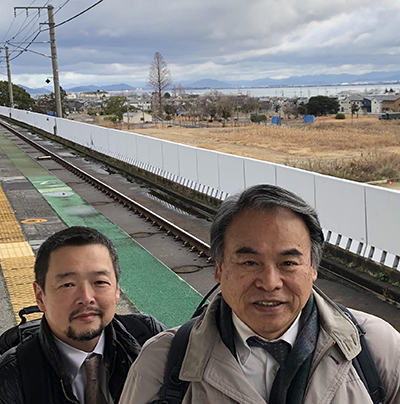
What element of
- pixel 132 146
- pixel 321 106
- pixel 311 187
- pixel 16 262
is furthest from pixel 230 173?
pixel 321 106

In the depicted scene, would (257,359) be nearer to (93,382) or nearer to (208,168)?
(93,382)

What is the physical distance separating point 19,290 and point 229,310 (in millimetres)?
7766

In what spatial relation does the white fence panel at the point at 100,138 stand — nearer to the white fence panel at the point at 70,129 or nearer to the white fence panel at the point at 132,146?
the white fence panel at the point at 70,129

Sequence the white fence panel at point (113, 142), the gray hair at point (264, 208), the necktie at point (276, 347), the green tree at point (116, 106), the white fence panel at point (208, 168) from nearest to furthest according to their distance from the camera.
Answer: the necktie at point (276, 347)
the gray hair at point (264, 208)
the white fence panel at point (208, 168)
the white fence panel at point (113, 142)
the green tree at point (116, 106)

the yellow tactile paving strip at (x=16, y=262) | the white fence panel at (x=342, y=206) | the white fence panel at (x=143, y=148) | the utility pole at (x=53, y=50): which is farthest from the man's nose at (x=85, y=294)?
the utility pole at (x=53, y=50)

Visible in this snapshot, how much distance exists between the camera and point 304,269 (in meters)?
2.19

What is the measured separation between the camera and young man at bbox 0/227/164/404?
9.30 ft

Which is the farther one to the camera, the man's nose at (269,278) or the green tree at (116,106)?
the green tree at (116,106)

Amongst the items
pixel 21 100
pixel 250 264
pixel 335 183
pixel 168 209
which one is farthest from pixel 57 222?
pixel 21 100

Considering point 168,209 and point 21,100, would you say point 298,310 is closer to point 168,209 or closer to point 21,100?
point 168,209

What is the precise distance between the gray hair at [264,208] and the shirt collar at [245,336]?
0.26 meters

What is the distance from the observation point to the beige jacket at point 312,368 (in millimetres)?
1963

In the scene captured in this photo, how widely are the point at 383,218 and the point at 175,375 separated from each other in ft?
26.4

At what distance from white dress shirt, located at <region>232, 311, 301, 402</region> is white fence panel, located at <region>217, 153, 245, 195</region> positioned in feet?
41.4
